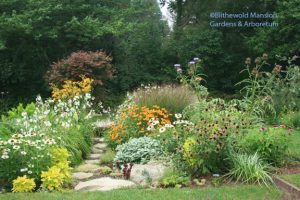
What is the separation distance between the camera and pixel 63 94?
983cm

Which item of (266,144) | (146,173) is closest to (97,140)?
(146,173)

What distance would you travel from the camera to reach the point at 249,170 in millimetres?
5180

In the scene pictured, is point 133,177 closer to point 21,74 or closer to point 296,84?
point 296,84

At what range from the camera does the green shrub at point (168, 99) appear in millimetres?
8320

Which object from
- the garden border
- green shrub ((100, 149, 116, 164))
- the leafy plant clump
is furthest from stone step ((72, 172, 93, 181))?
the garden border

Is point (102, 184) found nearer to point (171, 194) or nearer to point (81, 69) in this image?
point (171, 194)

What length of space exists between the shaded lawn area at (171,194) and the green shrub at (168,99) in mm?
3567

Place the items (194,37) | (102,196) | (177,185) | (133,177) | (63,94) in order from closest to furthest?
(102,196)
(177,185)
(133,177)
(63,94)
(194,37)

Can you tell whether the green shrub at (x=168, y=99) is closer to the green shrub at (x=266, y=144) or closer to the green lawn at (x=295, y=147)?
the green lawn at (x=295, y=147)

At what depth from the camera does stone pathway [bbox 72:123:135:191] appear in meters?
5.20

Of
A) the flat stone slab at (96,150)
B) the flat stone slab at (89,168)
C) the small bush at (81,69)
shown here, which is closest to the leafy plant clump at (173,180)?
the flat stone slab at (89,168)

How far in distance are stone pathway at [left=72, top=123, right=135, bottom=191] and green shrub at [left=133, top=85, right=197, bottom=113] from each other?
65.4 inches

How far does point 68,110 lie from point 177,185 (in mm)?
3442

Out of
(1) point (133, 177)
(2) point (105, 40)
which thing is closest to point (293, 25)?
(2) point (105, 40)
